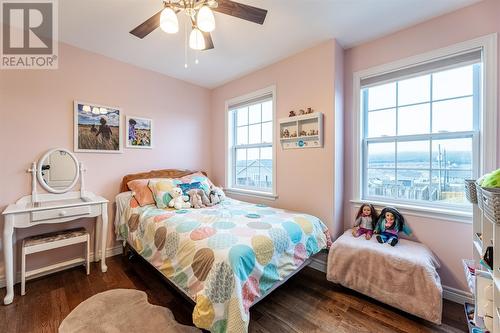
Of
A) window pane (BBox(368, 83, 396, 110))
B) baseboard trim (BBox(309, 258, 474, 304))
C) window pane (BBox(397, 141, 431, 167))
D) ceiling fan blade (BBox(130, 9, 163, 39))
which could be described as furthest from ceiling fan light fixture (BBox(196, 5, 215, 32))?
baseboard trim (BBox(309, 258, 474, 304))

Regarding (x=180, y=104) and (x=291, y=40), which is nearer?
(x=291, y=40)

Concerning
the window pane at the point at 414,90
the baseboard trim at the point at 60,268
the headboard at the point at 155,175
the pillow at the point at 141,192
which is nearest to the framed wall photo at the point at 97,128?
the headboard at the point at 155,175

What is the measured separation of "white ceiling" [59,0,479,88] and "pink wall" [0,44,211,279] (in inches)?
11.3

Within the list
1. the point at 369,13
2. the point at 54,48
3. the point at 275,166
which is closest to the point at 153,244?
the point at 275,166

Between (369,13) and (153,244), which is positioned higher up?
(369,13)

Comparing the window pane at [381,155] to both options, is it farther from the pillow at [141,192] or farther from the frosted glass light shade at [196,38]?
the pillow at [141,192]

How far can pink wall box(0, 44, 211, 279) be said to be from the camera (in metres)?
2.09

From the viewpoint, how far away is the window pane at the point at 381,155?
223 centimetres

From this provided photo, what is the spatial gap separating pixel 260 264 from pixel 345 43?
2.41m

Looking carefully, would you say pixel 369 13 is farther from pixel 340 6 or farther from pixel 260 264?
pixel 260 264

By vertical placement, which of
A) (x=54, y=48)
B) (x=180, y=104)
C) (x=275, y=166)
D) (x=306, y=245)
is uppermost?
(x=54, y=48)

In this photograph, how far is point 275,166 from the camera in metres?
2.79

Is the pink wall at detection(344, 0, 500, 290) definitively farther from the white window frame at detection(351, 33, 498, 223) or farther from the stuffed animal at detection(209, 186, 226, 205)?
the stuffed animal at detection(209, 186, 226, 205)

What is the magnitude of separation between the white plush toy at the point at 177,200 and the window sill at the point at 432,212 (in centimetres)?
206
